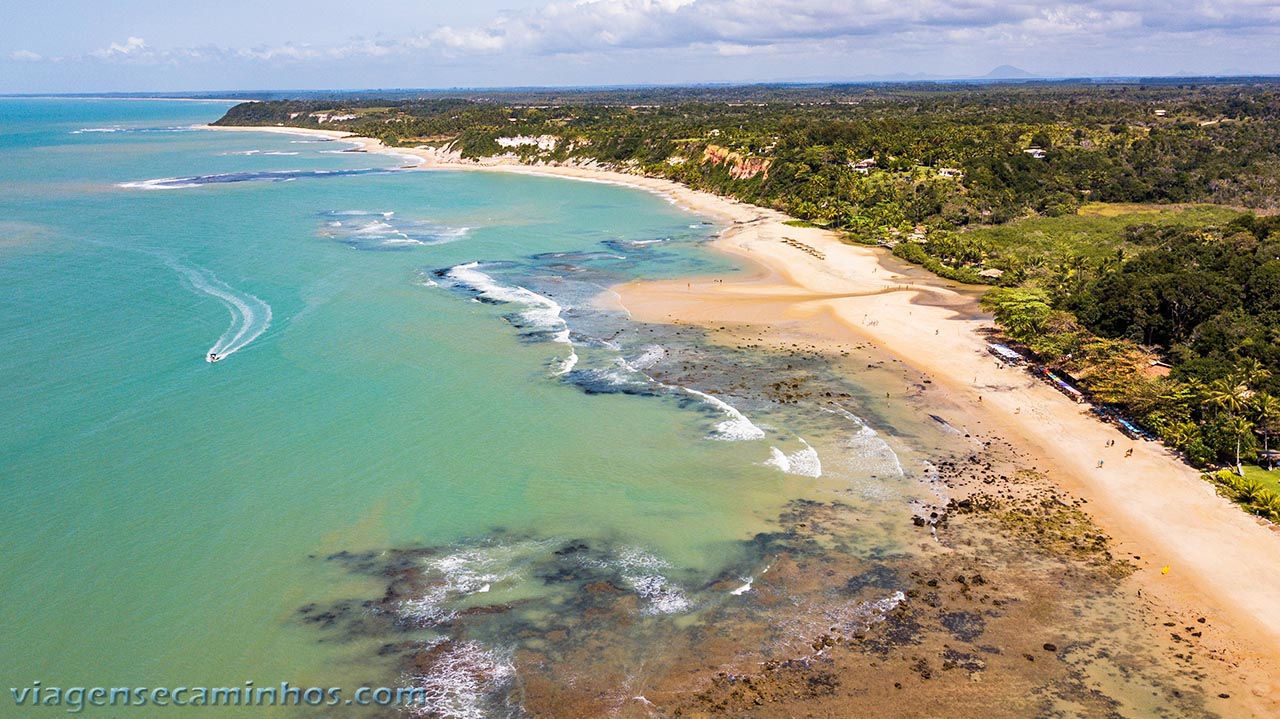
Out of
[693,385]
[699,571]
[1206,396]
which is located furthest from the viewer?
[693,385]

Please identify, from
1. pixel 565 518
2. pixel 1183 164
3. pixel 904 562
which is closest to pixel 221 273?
pixel 565 518

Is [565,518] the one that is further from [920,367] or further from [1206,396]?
[1206,396]

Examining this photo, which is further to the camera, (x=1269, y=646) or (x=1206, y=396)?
(x=1206, y=396)

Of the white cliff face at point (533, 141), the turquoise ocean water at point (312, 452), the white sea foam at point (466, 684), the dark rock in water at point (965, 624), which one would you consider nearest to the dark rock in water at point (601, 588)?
the turquoise ocean water at point (312, 452)

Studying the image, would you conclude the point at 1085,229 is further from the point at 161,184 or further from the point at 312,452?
the point at 161,184

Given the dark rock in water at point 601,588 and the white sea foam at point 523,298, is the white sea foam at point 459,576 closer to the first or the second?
the dark rock in water at point 601,588

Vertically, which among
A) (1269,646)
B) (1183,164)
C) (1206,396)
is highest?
(1183,164)

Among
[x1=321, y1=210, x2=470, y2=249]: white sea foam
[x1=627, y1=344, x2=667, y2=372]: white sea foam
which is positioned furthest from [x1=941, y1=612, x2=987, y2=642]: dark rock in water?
[x1=321, y1=210, x2=470, y2=249]: white sea foam

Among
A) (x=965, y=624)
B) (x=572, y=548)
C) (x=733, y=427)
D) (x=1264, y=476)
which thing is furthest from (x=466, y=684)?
(x=1264, y=476)
